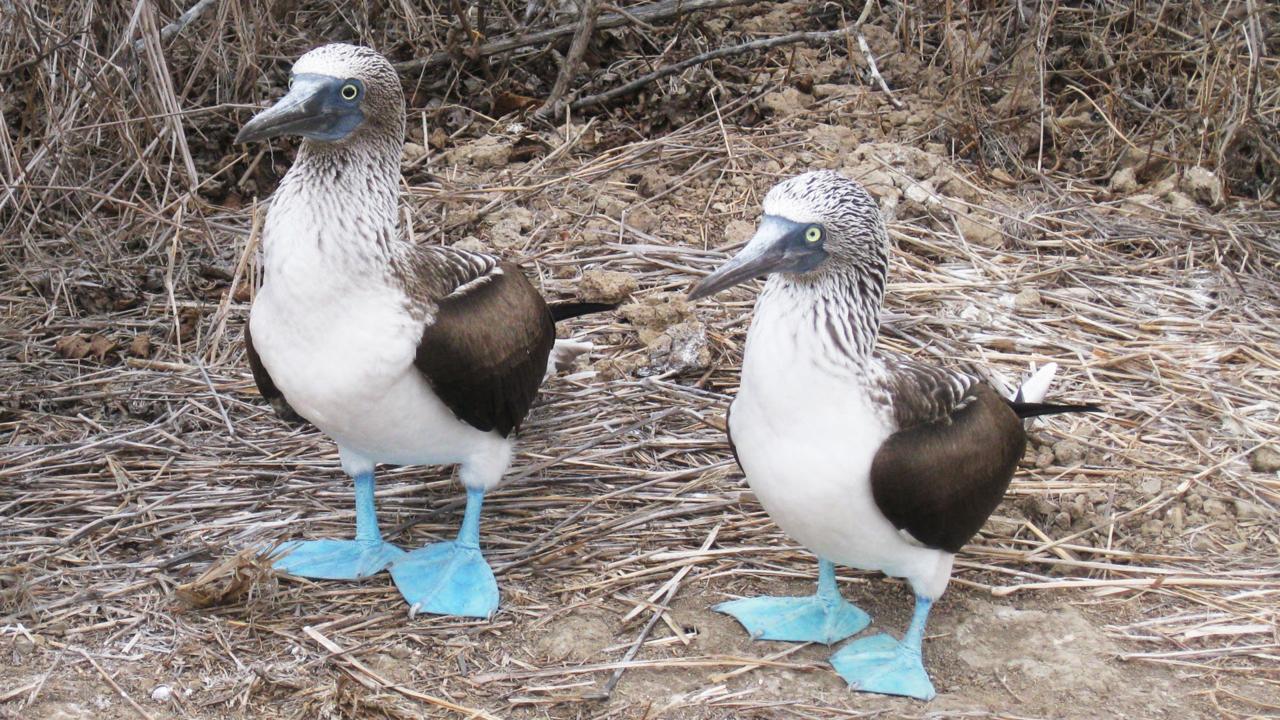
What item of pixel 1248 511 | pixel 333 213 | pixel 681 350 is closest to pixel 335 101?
pixel 333 213

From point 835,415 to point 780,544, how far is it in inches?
40.4

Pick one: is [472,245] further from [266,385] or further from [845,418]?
[845,418]

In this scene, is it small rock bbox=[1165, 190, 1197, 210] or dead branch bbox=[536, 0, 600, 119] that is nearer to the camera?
small rock bbox=[1165, 190, 1197, 210]

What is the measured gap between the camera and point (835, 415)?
3.36 meters

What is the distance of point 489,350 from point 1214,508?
2417 mm

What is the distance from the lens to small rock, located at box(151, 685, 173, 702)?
3518 millimetres

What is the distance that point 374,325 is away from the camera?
12.0 feet

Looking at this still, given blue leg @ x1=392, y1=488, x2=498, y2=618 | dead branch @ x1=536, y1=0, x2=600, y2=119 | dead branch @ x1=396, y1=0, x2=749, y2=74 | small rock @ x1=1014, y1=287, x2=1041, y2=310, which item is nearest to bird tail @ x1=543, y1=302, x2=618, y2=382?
blue leg @ x1=392, y1=488, x2=498, y2=618

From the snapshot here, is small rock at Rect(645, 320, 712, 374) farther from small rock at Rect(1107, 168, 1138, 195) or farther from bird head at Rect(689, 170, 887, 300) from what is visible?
small rock at Rect(1107, 168, 1138, 195)

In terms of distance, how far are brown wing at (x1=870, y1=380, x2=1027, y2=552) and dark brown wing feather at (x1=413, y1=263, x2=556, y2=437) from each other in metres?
1.20

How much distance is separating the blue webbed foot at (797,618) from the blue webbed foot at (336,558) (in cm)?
107

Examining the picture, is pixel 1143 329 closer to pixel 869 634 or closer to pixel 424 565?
pixel 869 634

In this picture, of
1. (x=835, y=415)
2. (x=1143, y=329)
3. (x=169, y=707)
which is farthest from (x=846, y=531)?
(x=1143, y=329)

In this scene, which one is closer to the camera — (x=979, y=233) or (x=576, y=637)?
(x=576, y=637)
